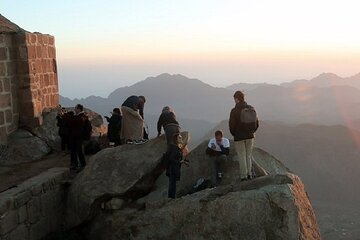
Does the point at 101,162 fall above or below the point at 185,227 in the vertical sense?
above

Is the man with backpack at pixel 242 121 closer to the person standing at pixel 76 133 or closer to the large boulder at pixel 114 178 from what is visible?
the large boulder at pixel 114 178

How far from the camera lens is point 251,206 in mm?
8641

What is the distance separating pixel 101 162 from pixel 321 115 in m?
199

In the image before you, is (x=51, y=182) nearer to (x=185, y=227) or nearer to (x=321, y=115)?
(x=185, y=227)

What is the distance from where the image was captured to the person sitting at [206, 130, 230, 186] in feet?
35.0

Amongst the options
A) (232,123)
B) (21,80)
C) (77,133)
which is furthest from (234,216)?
(21,80)

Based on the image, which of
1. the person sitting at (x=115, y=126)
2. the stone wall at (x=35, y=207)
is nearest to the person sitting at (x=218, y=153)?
the person sitting at (x=115, y=126)

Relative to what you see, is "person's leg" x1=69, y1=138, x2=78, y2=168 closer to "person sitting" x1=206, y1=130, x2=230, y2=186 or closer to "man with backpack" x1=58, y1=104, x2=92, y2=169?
"man with backpack" x1=58, y1=104, x2=92, y2=169

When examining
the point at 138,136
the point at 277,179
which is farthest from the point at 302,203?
the point at 138,136

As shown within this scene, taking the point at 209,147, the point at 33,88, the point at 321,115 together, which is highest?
the point at 33,88

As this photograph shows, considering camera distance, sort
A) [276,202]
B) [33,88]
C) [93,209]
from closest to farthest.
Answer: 1. [276,202]
2. [93,209]
3. [33,88]

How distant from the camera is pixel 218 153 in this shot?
1068cm

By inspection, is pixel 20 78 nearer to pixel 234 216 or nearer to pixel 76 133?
pixel 76 133

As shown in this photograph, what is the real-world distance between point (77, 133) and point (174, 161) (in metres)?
2.88
